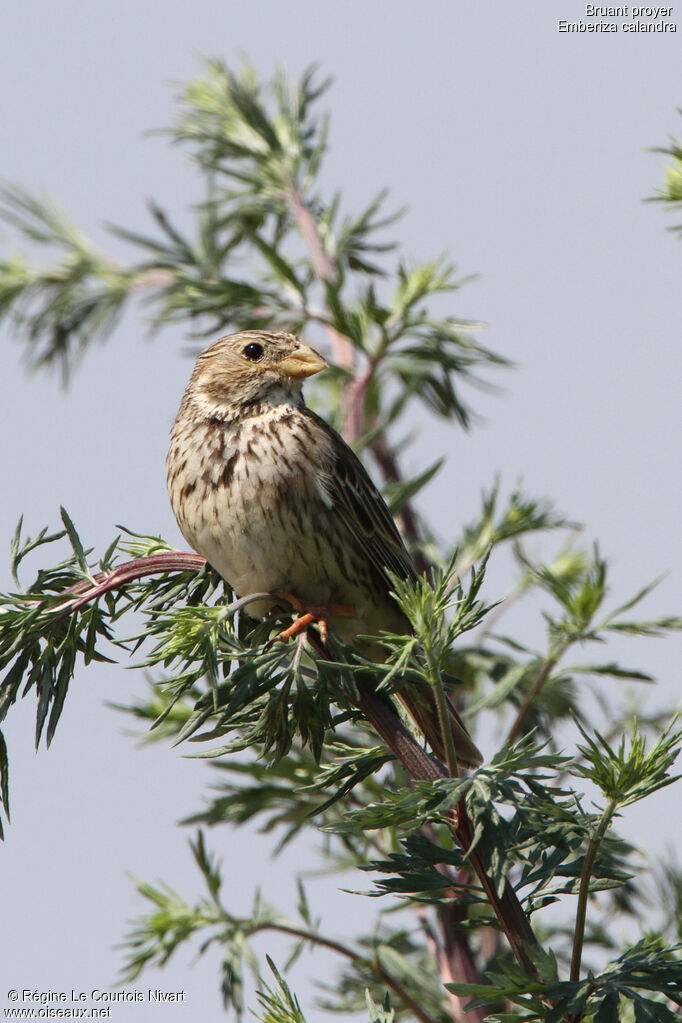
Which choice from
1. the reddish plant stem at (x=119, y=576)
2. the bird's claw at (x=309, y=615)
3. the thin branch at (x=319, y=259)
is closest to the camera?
the reddish plant stem at (x=119, y=576)

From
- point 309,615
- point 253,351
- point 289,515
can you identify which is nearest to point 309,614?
point 309,615

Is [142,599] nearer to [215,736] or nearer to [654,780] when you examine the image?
[215,736]

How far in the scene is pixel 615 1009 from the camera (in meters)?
1.89

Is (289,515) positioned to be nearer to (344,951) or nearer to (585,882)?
(344,951)

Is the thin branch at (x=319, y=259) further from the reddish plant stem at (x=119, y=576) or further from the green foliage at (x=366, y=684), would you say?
the reddish plant stem at (x=119, y=576)

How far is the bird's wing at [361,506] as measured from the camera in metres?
3.35

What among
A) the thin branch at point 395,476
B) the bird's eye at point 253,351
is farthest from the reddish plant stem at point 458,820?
the thin branch at point 395,476

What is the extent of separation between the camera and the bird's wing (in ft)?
11.0

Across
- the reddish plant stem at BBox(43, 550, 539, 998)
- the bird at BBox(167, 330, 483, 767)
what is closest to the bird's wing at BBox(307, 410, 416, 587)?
the bird at BBox(167, 330, 483, 767)

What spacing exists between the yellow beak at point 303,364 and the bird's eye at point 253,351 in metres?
0.08

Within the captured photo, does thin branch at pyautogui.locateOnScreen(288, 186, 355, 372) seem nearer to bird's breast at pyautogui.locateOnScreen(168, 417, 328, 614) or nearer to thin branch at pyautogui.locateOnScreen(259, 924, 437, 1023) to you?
bird's breast at pyautogui.locateOnScreen(168, 417, 328, 614)

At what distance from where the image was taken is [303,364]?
3.73m

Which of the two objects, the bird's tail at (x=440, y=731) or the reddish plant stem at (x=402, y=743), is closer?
the reddish plant stem at (x=402, y=743)

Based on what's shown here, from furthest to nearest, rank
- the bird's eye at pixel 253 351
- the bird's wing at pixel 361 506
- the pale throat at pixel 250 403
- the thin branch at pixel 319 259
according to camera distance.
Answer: the thin branch at pixel 319 259 → the bird's eye at pixel 253 351 → the pale throat at pixel 250 403 → the bird's wing at pixel 361 506
